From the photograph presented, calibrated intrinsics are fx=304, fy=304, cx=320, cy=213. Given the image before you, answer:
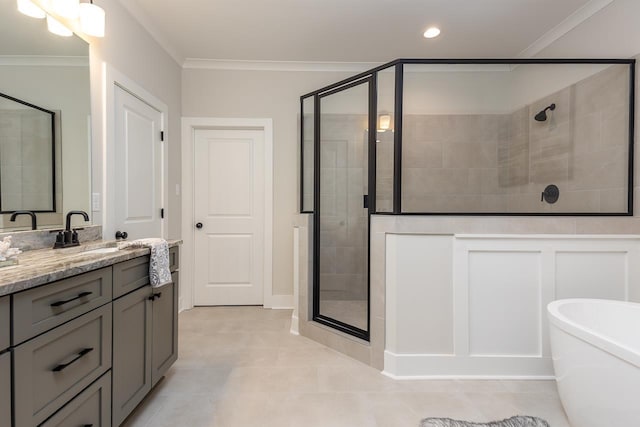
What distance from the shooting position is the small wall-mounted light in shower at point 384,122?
210 centimetres

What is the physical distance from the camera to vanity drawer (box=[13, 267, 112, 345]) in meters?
0.87

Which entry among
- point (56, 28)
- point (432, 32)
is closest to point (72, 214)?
point (56, 28)

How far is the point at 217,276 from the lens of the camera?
3322mm

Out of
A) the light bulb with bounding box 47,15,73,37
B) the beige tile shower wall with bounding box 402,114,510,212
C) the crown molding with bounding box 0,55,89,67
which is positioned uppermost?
the light bulb with bounding box 47,15,73,37

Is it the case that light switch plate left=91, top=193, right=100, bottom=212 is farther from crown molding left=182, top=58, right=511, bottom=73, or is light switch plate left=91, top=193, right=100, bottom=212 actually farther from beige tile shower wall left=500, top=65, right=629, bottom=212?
beige tile shower wall left=500, top=65, right=629, bottom=212

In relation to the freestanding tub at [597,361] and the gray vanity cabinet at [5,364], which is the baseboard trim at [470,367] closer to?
the freestanding tub at [597,361]

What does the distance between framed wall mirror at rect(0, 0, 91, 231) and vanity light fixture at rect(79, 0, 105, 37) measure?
10 centimetres

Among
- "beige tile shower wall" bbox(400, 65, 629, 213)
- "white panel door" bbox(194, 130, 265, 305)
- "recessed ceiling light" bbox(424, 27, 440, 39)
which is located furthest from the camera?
"white panel door" bbox(194, 130, 265, 305)

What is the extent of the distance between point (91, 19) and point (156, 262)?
1.47 m

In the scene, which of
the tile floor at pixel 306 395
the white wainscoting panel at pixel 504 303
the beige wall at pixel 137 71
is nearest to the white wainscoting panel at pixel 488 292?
the white wainscoting panel at pixel 504 303

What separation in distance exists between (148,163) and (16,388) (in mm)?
2039

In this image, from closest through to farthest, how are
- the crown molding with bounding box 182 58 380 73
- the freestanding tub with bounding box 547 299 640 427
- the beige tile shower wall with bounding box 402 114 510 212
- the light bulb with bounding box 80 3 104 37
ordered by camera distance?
the freestanding tub with bounding box 547 299 640 427
the light bulb with bounding box 80 3 104 37
the beige tile shower wall with bounding box 402 114 510 212
the crown molding with bounding box 182 58 380 73

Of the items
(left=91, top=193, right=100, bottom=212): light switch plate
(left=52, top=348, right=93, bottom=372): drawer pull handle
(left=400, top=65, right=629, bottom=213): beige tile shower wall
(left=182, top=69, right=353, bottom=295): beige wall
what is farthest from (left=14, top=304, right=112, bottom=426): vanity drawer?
(left=182, top=69, right=353, bottom=295): beige wall

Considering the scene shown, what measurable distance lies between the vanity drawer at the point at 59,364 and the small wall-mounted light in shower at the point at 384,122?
1852mm
